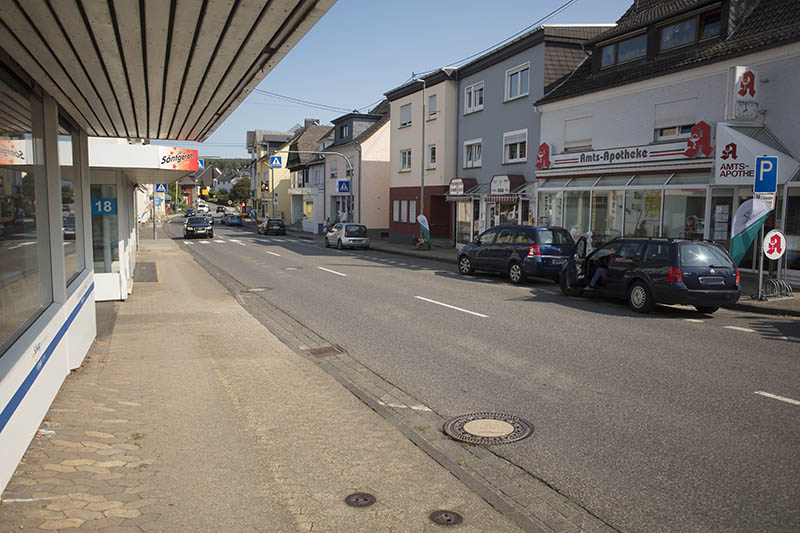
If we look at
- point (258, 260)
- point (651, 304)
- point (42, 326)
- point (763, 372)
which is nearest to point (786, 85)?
point (651, 304)

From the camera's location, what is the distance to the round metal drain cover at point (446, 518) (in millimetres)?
3920

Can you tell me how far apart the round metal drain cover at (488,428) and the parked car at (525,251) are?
11174mm

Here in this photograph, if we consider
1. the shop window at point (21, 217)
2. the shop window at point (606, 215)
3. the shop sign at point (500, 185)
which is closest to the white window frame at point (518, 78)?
the shop sign at point (500, 185)

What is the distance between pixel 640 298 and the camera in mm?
12109

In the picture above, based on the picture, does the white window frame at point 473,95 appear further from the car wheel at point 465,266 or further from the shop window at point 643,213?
the car wheel at point 465,266

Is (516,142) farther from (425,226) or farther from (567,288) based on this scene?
(567,288)

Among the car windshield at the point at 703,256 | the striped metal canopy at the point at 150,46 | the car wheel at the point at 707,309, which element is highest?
the striped metal canopy at the point at 150,46

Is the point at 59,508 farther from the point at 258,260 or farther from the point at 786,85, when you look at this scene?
the point at 258,260

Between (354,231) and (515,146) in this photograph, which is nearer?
(515,146)

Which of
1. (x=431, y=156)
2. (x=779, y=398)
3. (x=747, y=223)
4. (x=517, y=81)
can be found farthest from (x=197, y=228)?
(x=779, y=398)

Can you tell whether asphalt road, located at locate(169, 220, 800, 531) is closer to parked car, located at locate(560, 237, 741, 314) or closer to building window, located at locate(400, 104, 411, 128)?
parked car, located at locate(560, 237, 741, 314)

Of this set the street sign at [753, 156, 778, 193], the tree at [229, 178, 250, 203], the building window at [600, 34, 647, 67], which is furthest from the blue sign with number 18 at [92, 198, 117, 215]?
the tree at [229, 178, 250, 203]

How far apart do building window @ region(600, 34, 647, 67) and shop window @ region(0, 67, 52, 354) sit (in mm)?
19804

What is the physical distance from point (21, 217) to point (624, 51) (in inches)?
834
